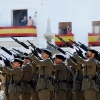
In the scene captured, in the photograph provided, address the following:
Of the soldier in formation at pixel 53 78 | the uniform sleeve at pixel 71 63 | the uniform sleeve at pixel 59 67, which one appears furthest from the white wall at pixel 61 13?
the uniform sleeve at pixel 59 67

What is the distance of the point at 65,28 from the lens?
77.2 feet

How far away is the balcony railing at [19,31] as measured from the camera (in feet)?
→ 77.7

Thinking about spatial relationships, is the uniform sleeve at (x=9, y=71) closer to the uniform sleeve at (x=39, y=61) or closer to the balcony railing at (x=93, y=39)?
the uniform sleeve at (x=39, y=61)

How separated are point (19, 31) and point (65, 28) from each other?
7.46 ft

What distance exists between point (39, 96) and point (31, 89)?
766mm

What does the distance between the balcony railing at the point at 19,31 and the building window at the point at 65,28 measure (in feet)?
4.26

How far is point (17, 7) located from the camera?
2411cm

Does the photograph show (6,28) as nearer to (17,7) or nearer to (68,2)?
(17,7)

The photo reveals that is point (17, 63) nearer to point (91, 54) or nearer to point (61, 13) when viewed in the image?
point (91, 54)

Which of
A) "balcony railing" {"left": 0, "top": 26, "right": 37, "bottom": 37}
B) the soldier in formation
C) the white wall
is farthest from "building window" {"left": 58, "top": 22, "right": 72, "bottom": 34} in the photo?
the soldier in formation

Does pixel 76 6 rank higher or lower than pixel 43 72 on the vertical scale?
higher

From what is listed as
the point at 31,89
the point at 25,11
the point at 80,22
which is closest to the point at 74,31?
the point at 80,22

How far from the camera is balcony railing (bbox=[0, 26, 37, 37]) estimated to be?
23672 millimetres

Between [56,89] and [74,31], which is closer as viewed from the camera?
[56,89]
